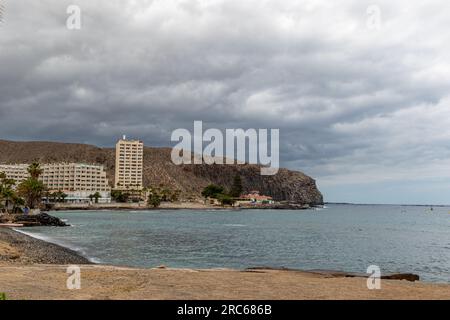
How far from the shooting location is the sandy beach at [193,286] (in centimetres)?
1403

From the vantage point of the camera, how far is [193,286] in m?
16.0

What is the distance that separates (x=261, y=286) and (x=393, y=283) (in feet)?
19.1

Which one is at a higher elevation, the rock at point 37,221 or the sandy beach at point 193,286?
Result: the sandy beach at point 193,286

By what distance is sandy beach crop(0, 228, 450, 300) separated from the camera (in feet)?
46.0

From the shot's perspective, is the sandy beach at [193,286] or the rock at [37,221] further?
the rock at [37,221]

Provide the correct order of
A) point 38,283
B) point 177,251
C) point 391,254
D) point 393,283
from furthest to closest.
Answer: point 391,254 → point 177,251 → point 393,283 → point 38,283

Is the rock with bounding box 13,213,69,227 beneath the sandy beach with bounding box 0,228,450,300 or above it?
beneath

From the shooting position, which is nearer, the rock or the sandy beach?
the sandy beach

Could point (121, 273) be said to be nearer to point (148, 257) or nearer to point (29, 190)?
point (148, 257)

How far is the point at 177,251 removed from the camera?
4169 cm

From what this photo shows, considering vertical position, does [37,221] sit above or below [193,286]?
below
